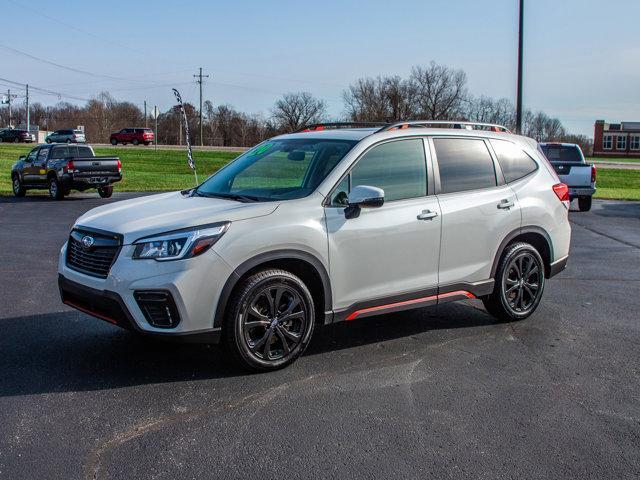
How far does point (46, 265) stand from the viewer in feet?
31.0

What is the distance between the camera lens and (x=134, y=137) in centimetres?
6550

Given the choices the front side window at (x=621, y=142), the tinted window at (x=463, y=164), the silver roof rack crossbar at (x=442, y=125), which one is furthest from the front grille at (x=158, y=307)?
the front side window at (x=621, y=142)

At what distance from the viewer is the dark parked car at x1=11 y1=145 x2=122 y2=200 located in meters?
21.5

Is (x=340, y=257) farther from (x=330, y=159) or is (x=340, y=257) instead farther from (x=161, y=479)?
(x=161, y=479)

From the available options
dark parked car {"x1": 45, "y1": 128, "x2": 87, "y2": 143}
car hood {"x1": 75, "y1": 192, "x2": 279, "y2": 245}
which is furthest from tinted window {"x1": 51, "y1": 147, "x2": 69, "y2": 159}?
dark parked car {"x1": 45, "y1": 128, "x2": 87, "y2": 143}

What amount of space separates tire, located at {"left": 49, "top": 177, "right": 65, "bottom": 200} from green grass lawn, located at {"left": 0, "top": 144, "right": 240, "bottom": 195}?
3.75 metres

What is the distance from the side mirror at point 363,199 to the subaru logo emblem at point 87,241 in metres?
1.89

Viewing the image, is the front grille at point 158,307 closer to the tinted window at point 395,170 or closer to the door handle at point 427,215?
the tinted window at point 395,170

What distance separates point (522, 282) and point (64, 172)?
58.7ft

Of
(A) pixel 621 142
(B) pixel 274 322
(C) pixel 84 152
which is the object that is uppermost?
(A) pixel 621 142

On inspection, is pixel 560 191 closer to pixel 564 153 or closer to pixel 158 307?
pixel 158 307

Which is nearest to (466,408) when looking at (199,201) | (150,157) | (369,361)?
(369,361)

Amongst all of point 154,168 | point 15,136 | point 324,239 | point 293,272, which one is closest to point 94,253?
point 293,272

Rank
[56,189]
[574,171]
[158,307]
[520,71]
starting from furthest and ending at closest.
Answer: [520,71] < [56,189] < [574,171] < [158,307]
